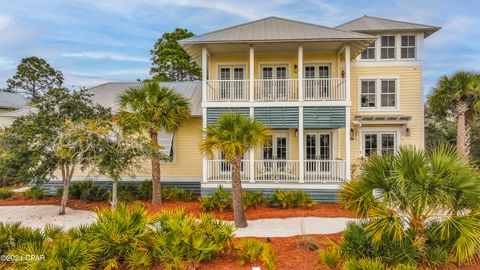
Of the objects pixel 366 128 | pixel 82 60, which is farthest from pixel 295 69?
pixel 82 60

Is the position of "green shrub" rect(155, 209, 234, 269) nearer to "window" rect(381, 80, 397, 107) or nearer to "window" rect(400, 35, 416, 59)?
"window" rect(381, 80, 397, 107)

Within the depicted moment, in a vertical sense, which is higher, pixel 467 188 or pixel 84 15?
pixel 84 15

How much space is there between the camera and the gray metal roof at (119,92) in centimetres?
1727

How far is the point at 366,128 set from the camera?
16.6 metres

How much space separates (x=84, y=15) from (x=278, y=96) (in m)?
12.4

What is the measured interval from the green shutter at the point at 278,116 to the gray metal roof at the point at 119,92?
3727 millimetres

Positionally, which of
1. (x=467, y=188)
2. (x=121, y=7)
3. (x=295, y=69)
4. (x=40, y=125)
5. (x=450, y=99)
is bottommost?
(x=467, y=188)

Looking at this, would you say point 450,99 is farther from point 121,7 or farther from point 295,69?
point 121,7

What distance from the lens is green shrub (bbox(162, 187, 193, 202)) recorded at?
1462 cm

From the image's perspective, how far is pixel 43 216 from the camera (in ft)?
39.8

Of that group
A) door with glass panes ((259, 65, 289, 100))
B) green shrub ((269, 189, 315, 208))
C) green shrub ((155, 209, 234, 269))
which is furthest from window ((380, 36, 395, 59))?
green shrub ((155, 209, 234, 269))

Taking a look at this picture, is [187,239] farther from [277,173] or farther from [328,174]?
[328,174]

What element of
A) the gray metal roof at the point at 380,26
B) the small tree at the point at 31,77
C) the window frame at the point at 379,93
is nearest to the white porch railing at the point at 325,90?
the window frame at the point at 379,93

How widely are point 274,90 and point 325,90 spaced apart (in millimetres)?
2551
